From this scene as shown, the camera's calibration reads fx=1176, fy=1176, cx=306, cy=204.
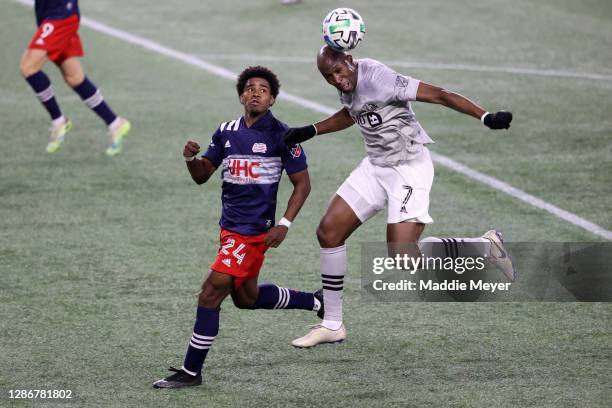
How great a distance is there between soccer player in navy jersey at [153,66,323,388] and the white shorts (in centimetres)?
70

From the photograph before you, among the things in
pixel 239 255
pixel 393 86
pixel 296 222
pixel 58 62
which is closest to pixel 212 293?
pixel 239 255

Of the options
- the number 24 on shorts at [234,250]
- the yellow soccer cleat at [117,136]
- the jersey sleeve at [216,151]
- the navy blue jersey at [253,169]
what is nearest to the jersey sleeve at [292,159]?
the navy blue jersey at [253,169]

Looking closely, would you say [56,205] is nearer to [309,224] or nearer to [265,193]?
[309,224]

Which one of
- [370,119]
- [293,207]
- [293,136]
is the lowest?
[293,207]

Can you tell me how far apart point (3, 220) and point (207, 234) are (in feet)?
6.79

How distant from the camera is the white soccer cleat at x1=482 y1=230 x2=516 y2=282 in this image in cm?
898

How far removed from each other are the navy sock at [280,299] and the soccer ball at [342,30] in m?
1.69

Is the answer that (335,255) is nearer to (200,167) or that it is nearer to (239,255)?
(239,255)

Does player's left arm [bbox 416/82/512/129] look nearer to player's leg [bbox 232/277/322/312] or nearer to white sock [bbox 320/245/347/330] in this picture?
white sock [bbox 320/245/347/330]

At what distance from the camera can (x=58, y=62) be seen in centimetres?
1395

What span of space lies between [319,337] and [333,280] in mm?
430

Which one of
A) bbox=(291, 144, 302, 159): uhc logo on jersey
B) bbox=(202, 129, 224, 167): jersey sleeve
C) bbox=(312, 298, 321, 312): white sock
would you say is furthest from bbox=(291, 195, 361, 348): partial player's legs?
bbox=(202, 129, 224, 167): jersey sleeve

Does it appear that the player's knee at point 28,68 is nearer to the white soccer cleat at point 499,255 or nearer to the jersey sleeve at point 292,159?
the white soccer cleat at point 499,255

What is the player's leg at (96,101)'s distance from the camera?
13.8m
